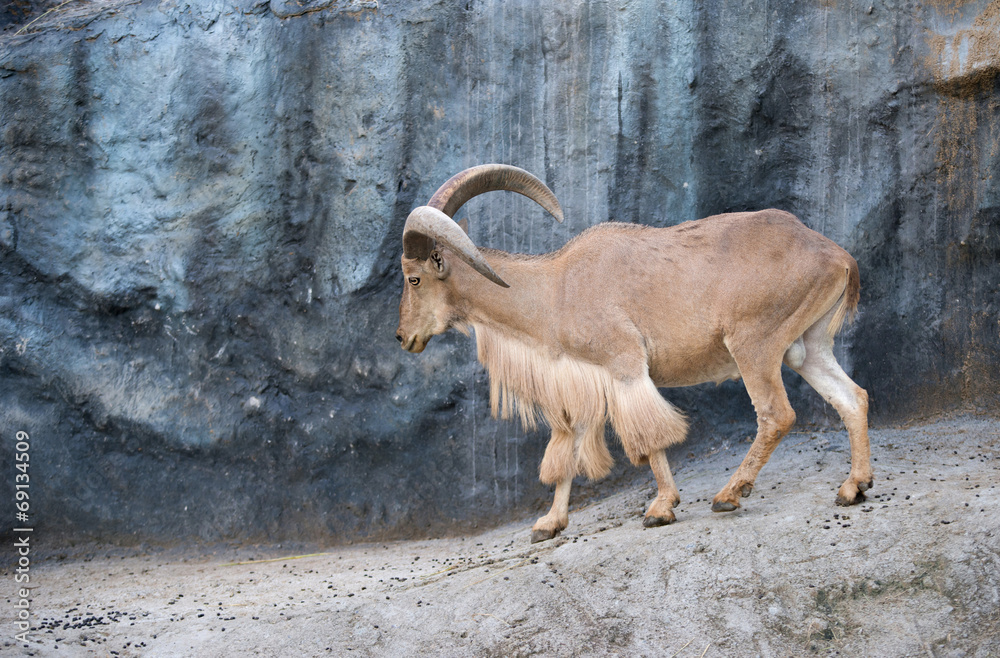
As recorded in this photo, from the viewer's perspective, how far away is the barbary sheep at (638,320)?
5.75 meters

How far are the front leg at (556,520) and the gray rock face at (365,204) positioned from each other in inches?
50.4

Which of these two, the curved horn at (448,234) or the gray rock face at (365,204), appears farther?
the gray rock face at (365,204)

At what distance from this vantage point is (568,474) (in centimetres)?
626

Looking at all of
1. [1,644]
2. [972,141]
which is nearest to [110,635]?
[1,644]

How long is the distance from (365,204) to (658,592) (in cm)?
432

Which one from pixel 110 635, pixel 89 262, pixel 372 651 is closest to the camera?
pixel 372 651

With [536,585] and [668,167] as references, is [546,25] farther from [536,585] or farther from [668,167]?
[536,585]

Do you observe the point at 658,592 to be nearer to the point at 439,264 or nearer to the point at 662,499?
the point at 662,499

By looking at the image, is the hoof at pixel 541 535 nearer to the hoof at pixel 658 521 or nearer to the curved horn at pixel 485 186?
the hoof at pixel 658 521

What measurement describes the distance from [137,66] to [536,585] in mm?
5604

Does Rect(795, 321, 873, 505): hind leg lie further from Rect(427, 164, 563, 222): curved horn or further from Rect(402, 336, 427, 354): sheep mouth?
Result: Rect(402, 336, 427, 354): sheep mouth

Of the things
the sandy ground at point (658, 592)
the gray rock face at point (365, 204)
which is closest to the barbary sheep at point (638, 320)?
Result: the sandy ground at point (658, 592)

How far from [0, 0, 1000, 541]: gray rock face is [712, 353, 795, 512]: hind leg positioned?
2082mm

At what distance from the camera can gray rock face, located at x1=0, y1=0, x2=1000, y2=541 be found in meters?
7.48
